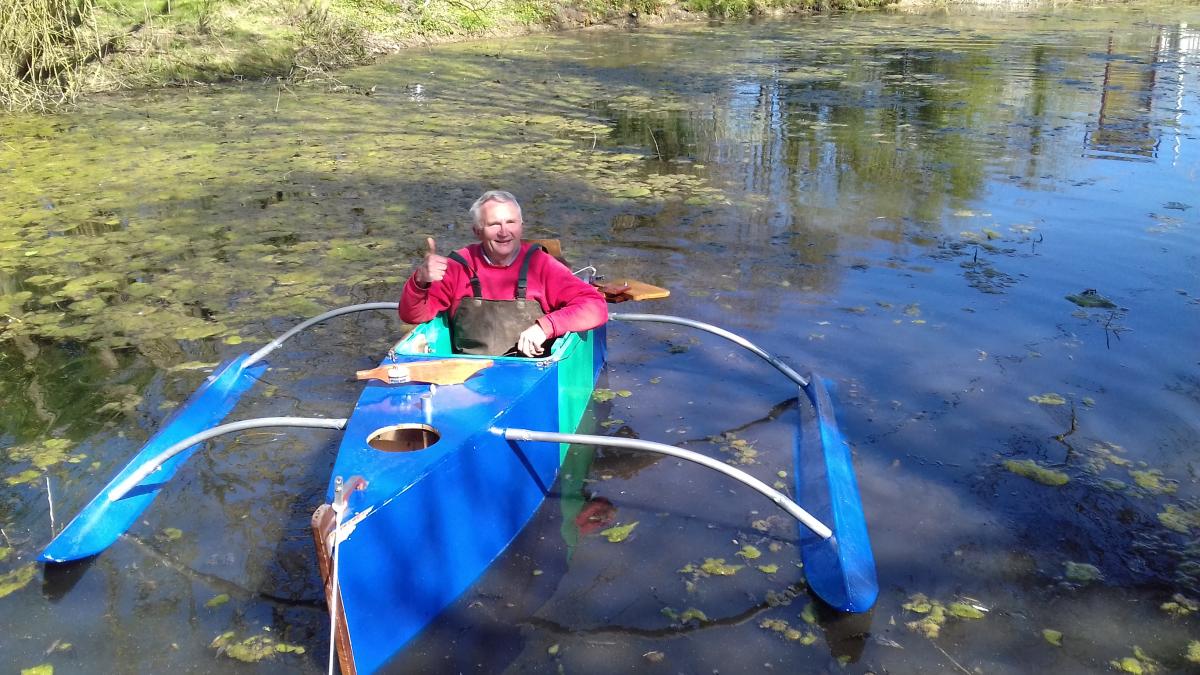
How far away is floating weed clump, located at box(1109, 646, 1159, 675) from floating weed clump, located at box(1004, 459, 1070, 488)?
1044 mm

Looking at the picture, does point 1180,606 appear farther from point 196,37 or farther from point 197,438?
point 196,37

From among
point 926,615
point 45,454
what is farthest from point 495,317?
point 926,615

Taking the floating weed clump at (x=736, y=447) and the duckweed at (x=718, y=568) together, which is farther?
the floating weed clump at (x=736, y=447)

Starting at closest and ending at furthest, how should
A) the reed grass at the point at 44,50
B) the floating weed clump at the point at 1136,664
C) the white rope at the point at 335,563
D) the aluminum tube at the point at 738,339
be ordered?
the white rope at the point at 335,563 → the floating weed clump at the point at 1136,664 → the aluminum tube at the point at 738,339 → the reed grass at the point at 44,50

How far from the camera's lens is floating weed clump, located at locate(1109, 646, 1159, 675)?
3014 mm

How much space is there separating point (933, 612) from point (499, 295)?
224 cm

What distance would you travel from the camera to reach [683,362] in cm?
528

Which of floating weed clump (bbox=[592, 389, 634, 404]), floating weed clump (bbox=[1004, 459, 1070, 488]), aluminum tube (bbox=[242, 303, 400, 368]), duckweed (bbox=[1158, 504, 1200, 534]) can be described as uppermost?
aluminum tube (bbox=[242, 303, 400, 368])

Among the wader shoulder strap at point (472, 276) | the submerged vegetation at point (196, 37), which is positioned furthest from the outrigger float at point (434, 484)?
the submerged vegetation at point (196, 37)

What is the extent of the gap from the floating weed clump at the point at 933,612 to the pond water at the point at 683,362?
1cm

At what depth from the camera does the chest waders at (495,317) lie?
430 cm

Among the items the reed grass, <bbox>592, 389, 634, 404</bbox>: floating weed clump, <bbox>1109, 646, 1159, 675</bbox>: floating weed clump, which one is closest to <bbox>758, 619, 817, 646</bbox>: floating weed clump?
<bbox>1109, 646, 1159, 675</bbox>: floating weed clump

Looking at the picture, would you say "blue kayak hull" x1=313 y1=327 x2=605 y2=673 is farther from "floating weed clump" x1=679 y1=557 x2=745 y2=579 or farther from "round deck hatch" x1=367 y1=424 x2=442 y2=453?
"floating weed clump" x1=679 y1=557 x2=745 y2=579

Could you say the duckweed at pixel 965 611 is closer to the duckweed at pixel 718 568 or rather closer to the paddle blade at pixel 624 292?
the duckweed at pixel 718 568
